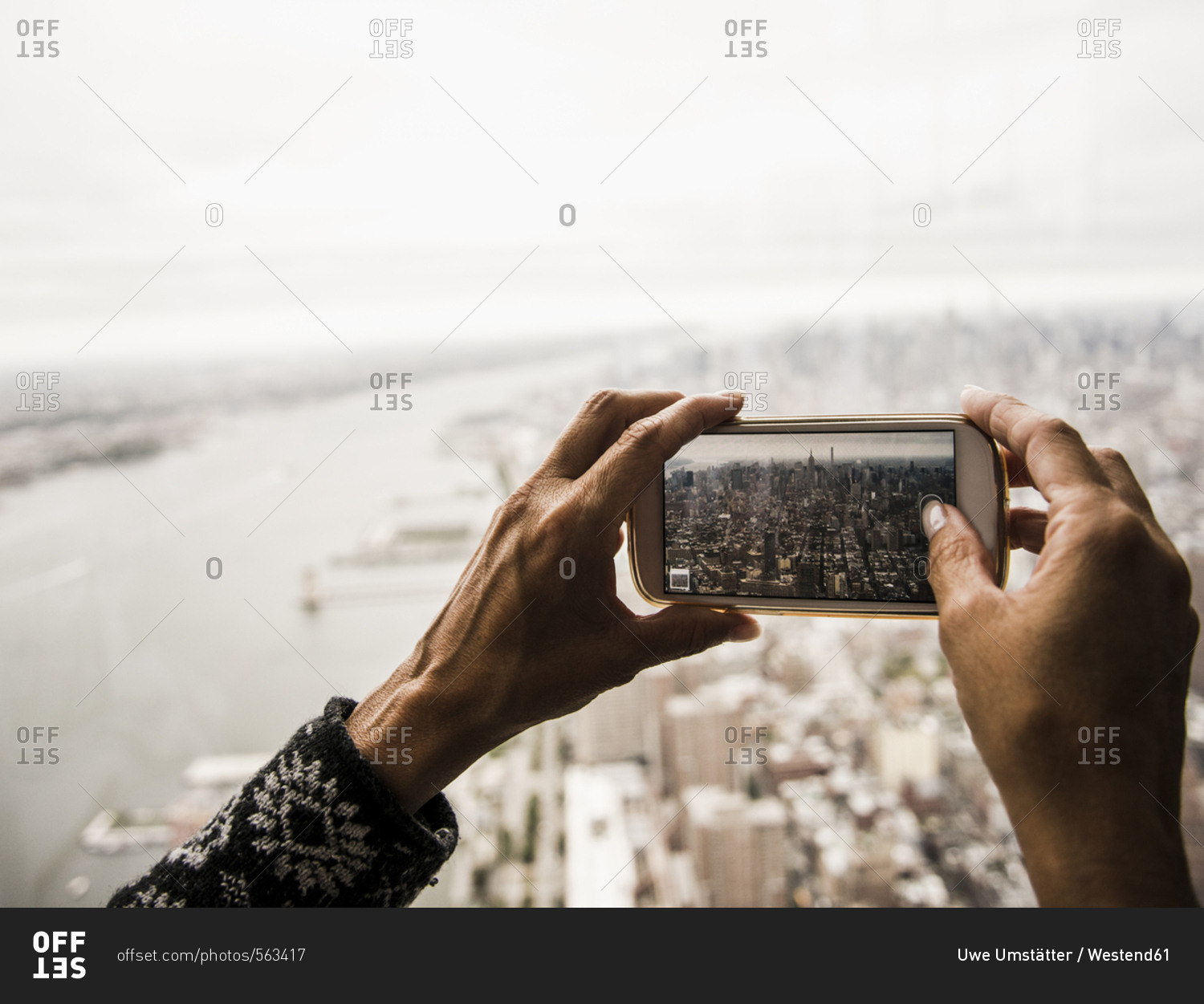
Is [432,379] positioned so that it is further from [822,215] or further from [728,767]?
[728,767]

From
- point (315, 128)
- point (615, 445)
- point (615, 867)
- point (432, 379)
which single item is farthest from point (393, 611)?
point (315, 128)

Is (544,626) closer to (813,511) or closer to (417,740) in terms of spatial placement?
(417,740)

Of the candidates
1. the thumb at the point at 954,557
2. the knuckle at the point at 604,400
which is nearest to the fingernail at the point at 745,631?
the thumb at the point at 954,557

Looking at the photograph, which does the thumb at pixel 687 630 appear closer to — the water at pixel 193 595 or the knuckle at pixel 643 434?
the knuckle at pixel 643 434

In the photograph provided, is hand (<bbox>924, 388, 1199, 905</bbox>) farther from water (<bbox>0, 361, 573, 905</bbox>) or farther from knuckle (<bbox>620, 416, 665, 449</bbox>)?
water (<bbox>0, 361, 573, 905</bbox>)

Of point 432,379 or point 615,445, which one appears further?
point 432,379

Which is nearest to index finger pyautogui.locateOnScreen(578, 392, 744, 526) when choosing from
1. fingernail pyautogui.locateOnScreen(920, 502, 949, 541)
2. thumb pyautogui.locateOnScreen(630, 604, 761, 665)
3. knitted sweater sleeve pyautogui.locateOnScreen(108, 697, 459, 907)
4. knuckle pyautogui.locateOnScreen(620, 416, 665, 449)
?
knuckle pyautogui.locateOnScreen(620, 416, 665, 449)
